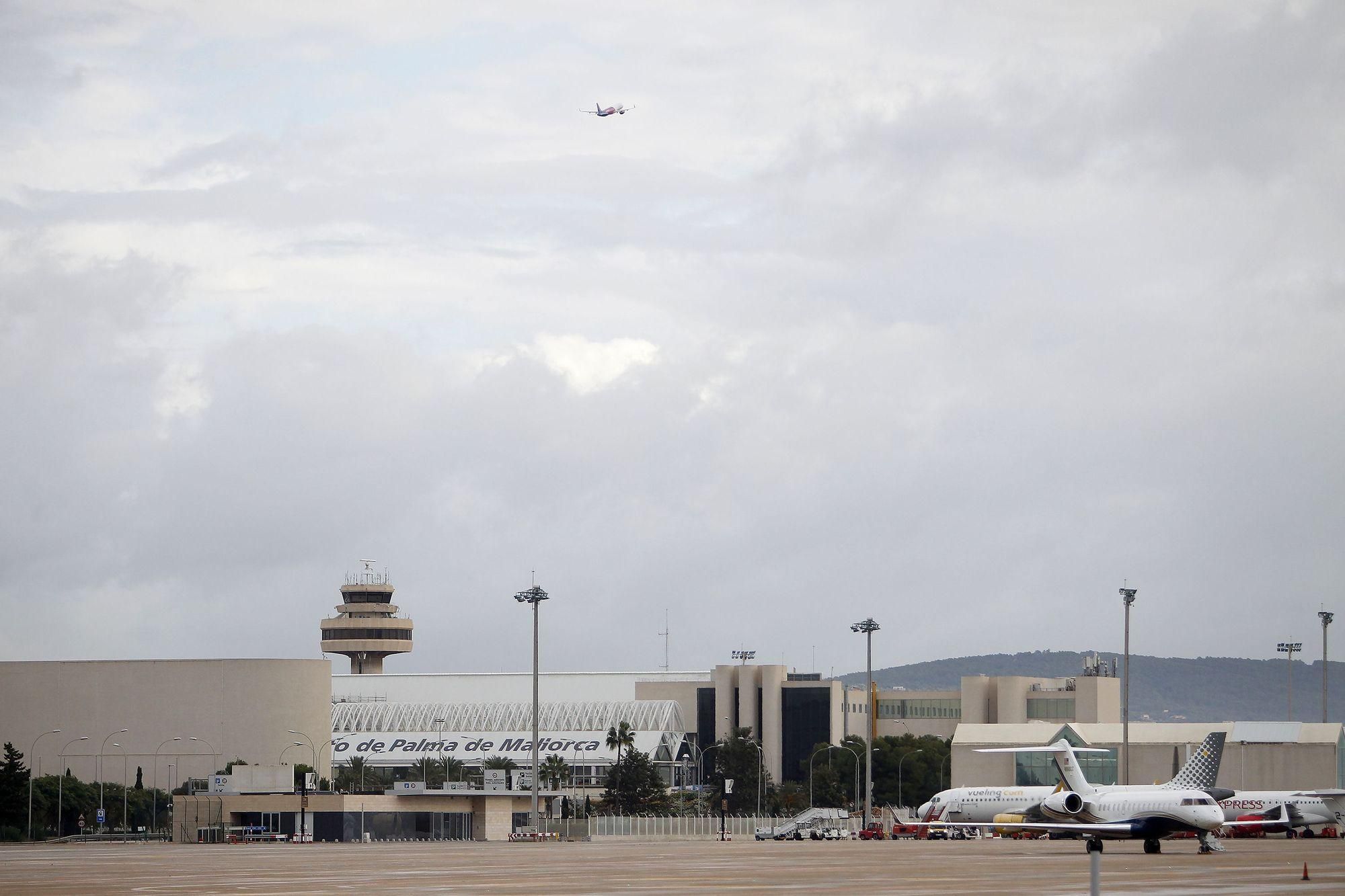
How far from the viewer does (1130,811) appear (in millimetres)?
73312

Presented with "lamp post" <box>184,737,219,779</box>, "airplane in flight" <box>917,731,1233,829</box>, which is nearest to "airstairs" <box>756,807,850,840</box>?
"airplane in flight" <box>917,731,1233,829</box>

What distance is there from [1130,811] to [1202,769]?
8260 millimetres

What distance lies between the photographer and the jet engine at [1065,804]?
7725cm

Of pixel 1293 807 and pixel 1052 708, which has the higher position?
pixel 1052 708

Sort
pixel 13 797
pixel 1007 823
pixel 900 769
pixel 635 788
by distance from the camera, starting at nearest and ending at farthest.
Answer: pixel 1007 823 < pixel 13 797 < pixel 635 788 < pixel 900 769

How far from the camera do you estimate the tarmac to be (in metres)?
41.4

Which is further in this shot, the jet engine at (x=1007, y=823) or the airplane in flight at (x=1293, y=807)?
the jet engine at (x=1007, y=823)

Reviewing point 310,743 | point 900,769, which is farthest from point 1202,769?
point 310,743

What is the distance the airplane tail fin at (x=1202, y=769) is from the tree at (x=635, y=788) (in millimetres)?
90948

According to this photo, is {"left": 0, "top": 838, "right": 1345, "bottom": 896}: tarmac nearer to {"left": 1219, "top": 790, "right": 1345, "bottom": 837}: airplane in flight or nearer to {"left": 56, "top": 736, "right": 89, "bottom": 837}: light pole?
{"left": 1219, "top": 790, "right": 1345, "bottom": 837}: airplane in flight

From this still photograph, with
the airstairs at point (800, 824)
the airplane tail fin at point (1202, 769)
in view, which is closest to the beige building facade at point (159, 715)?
the airstairs at point (800, 824)

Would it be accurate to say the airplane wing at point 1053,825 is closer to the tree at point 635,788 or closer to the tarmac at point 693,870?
the tarmac at point 693,870

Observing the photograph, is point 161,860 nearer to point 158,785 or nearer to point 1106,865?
point 1106,865

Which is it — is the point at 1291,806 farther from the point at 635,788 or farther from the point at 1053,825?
the point at 635,788
